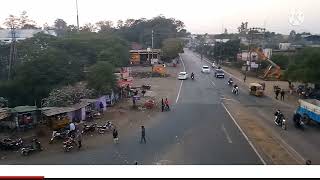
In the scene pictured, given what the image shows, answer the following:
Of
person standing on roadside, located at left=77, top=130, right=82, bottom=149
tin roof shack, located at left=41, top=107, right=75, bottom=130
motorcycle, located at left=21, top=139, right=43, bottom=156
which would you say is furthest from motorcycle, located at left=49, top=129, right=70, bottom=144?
tin roof shack, located at left=41, top=107, right=75, bottom=130

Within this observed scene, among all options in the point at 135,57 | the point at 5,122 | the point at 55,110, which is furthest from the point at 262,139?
the point at 135,57

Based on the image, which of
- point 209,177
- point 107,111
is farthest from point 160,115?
point 209,177

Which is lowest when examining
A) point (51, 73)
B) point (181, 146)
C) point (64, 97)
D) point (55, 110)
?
point (181, 146)

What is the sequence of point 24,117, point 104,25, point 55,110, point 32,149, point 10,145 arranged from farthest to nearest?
point 104,25 < point 55,110 < point 24,117 < point 10,145 < point 32,149

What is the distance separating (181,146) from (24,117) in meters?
6.20

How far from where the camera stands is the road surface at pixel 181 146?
447 inches

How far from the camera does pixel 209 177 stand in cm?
257

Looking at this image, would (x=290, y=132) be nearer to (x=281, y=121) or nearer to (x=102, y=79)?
(x=281, y=121)

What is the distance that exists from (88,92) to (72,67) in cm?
461

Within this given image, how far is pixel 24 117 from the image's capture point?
1502 cm

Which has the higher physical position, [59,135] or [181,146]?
[59,135]

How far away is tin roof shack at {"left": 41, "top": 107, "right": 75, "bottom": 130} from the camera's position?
14695 millimetres

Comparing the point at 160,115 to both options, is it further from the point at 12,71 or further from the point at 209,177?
the point at 209,177

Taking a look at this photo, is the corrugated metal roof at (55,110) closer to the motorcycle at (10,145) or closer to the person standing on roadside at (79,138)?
the person standing on roadside at (79,138)
